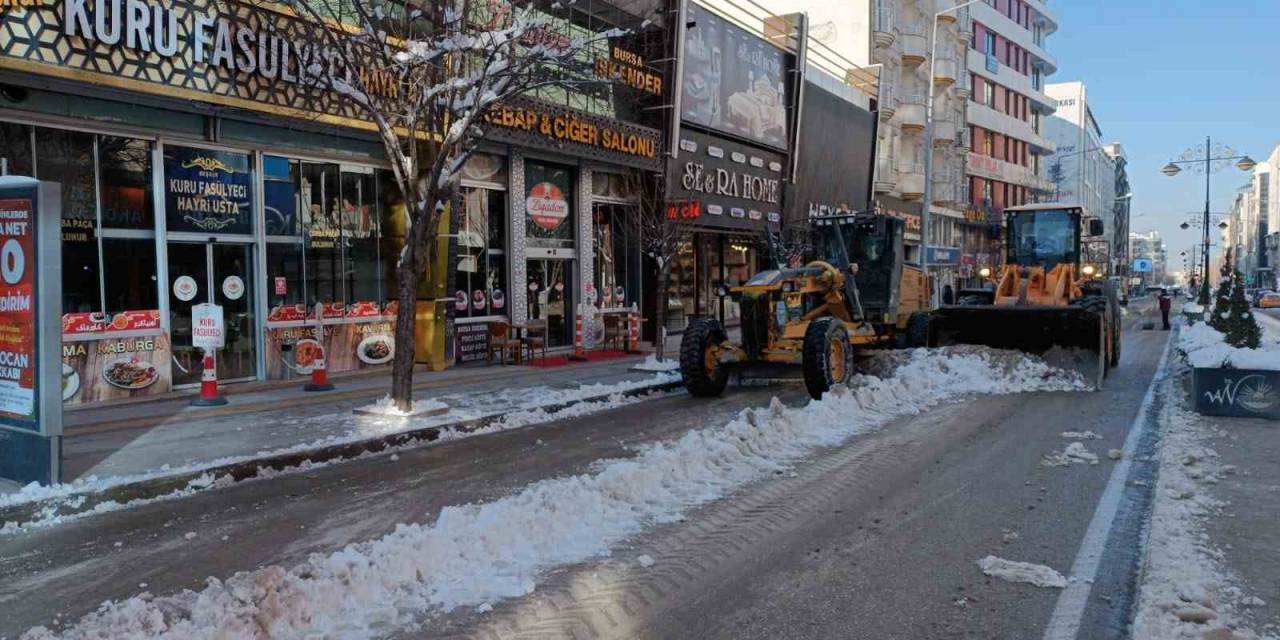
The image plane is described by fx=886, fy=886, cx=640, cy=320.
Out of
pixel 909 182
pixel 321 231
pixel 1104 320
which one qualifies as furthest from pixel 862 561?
pixel 909 182

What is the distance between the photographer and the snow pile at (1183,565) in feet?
14.3

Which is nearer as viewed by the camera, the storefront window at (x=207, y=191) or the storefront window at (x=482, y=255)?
the storefront window at (x=207, y=191)

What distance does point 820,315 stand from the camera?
48.1ft

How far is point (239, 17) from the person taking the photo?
12.5 metres

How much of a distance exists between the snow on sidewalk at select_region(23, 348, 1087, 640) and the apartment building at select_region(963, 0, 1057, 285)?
4558cm

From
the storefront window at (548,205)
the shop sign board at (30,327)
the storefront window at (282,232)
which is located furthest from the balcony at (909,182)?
the shop sign board at (30,327)

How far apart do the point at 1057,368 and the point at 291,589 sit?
40.8 ft

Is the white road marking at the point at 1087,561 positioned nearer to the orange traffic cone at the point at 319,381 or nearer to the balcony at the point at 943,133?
the orange traffic cone at the point at 319,381

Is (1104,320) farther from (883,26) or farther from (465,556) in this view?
(883,26)

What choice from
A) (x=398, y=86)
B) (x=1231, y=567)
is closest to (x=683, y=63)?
(x=398, y=86)

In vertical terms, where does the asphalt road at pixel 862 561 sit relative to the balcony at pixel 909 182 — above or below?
below

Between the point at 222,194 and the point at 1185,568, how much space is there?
12.8 m

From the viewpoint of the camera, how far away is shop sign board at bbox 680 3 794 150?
22000mm

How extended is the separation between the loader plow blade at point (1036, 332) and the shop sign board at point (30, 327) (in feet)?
41.8
